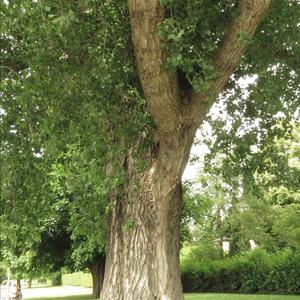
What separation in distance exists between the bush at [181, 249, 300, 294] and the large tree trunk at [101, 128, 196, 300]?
17.5 meters

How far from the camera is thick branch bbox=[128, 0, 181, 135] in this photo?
5.75 meters

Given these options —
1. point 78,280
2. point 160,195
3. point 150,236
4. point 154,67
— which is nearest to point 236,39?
point 154,67

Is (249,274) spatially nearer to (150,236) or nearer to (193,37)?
(150,236)

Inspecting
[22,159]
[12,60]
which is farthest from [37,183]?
[12,60]

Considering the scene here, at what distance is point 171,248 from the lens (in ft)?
25.2

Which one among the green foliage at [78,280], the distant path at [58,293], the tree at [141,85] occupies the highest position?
the tree at [141,85]

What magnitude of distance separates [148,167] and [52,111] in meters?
1.69

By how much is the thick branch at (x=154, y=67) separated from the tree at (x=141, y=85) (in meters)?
0.01

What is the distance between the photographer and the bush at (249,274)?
23750mm

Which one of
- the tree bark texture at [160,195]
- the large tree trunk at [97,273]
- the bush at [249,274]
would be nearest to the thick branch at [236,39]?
the tree bark texture at [160,195]

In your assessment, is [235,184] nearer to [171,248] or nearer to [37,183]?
[171,248]

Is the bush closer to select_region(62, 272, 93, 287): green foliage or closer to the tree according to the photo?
the tree

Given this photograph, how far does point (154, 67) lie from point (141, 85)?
3.40ft

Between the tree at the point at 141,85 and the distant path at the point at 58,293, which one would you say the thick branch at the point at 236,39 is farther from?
the distant path at the point at 58,293
